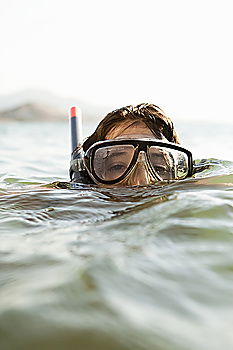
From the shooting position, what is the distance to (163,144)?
2.94 metres

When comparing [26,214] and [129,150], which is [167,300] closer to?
A: [26,214]

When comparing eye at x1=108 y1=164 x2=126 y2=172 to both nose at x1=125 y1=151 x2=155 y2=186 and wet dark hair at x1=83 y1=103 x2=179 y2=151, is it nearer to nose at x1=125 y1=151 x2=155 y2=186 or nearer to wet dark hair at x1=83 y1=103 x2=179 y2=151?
nose at x1=125 y1=151 x2=155 y2=186

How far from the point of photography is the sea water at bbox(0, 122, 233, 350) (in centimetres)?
68

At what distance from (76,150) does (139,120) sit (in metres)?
0.69

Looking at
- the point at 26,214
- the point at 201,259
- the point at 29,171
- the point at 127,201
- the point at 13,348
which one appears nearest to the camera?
the point at 13,348

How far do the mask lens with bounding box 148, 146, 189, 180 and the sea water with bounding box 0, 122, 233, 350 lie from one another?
1.00 meters

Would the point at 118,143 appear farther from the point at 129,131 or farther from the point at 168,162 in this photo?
the point at 129,131

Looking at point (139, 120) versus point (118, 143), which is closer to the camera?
point (118, 143)

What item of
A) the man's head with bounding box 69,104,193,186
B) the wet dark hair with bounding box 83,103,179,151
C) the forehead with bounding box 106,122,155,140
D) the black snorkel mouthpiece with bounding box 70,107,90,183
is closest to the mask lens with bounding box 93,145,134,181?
the man's head with bounding box 69,104,193,186

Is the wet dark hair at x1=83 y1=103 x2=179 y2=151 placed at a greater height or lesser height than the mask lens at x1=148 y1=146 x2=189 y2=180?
greater

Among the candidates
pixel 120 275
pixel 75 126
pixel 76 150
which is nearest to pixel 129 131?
pixel 76 150

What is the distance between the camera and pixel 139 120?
137 inches

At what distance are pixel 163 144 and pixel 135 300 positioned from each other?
2.22 m

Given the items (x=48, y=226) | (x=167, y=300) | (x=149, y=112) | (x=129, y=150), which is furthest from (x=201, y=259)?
(x=149, y=112)
